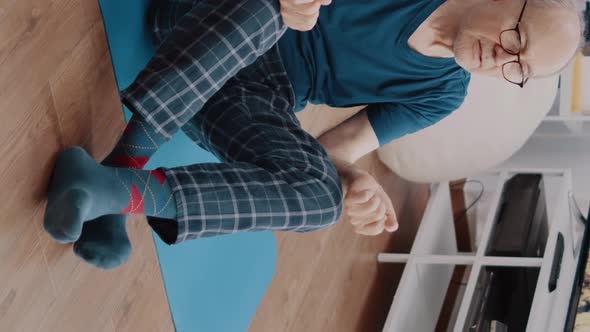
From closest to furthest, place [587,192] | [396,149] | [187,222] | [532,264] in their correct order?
1. [187,222]
2. [532,264]
3. [396,149]
4. [587,192]

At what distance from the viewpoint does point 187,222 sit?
1113 millimetres

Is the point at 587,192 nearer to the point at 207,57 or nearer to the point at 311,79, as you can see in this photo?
the point at 311,79

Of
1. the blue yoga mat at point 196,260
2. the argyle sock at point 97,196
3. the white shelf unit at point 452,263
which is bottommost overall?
the white shelf unit at point 452,263

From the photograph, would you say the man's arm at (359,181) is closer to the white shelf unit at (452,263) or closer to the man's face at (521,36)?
the man's face at (521,36)

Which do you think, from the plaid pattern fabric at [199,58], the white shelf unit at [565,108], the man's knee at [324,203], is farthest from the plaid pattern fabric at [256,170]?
the white shelf unit at [565,108]

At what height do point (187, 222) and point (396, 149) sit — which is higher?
point (187, 222)

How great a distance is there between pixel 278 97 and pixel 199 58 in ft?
0.88

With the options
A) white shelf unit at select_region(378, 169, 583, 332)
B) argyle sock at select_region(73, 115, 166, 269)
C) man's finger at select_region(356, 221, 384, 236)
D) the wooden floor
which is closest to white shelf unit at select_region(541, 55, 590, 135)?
white shelf unit at select_region(378, 169, 583, 332)

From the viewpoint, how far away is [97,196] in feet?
3.43

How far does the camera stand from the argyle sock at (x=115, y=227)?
1181 millimetres

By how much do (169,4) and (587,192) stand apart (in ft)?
6.96

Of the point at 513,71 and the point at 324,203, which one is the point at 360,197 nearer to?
the point at 324,203

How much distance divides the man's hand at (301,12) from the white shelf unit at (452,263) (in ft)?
4.19

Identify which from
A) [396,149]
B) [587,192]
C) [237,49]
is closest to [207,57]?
[237,49]
